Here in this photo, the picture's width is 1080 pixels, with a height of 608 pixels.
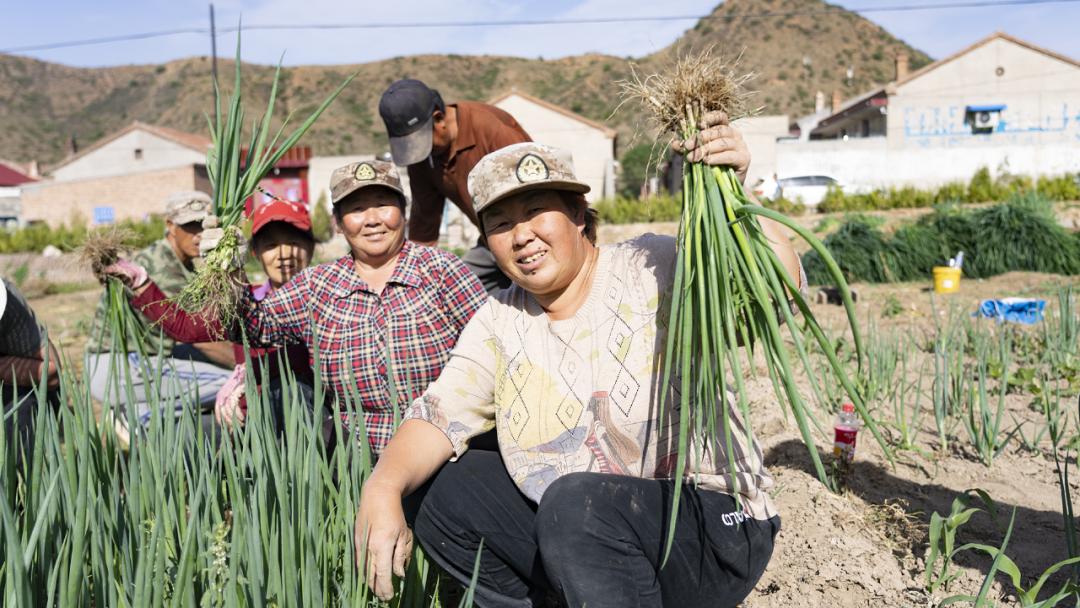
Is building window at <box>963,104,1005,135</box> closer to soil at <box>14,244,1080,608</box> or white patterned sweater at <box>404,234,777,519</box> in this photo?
soil at <box>14,244,1080,608</box>

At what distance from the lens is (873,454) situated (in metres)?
3.01

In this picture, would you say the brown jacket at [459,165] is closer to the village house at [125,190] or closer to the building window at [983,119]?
the village house at [125,190]

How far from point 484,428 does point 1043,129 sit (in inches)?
1252

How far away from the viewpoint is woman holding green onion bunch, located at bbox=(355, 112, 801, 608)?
1.57 meters

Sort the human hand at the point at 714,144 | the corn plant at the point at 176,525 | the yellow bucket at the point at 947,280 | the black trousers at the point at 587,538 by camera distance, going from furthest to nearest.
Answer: the yellow bucket at the point at 947,280 < the black trousers at the point at 587,538 < the human hand at the point at 714,144 < the corn plant at the point at 176,525

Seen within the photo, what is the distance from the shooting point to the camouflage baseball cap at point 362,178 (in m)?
2.40

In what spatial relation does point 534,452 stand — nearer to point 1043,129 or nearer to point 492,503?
point 492,503

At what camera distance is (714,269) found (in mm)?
1360

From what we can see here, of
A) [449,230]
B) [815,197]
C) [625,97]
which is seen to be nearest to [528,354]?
[625,97]

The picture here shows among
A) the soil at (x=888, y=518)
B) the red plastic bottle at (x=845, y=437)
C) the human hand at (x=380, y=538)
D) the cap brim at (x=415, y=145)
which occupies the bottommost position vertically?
the soil at (x=888, y=518)

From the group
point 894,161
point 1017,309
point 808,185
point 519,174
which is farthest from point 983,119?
point 519,174

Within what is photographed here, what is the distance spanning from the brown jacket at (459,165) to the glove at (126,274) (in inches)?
40.8

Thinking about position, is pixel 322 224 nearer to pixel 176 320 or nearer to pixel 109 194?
pixel 109 194

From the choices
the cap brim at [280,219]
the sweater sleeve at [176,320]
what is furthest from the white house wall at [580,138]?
the sweater sleeve at [176,320]
